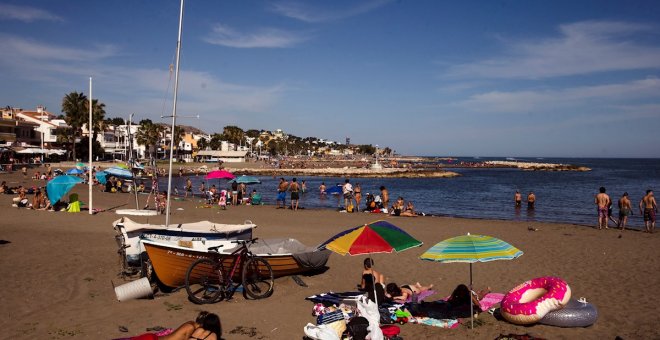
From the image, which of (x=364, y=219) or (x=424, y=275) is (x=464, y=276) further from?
(x=364, y=219)

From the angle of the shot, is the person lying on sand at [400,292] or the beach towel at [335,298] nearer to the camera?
the beach towel at [335,298]

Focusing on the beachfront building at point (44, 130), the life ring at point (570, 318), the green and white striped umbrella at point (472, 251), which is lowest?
the life ring at point (570, 318)

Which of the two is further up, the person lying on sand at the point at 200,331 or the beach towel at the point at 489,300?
the person lying on sand at the point at 200,331

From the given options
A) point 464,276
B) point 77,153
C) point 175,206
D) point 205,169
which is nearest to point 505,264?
point 464,276

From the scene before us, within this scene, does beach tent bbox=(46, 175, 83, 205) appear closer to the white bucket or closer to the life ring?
the white bucket

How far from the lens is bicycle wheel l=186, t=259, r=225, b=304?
9.94m

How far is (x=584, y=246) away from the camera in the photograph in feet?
56.1

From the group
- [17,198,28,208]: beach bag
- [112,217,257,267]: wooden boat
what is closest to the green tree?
[17,198,28,208]: beach bag

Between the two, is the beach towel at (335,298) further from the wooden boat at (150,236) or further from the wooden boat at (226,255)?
the wooden boat at (150,236)

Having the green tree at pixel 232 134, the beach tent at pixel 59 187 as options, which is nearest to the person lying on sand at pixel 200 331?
the beach tent at pixel 59 187

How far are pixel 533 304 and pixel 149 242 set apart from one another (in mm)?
7672

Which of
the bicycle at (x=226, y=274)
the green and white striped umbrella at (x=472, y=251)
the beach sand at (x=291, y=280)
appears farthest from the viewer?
the bicycle at (x=226, y=274)

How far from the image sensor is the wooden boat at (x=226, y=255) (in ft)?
32.9

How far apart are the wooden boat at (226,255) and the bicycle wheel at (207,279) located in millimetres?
178
